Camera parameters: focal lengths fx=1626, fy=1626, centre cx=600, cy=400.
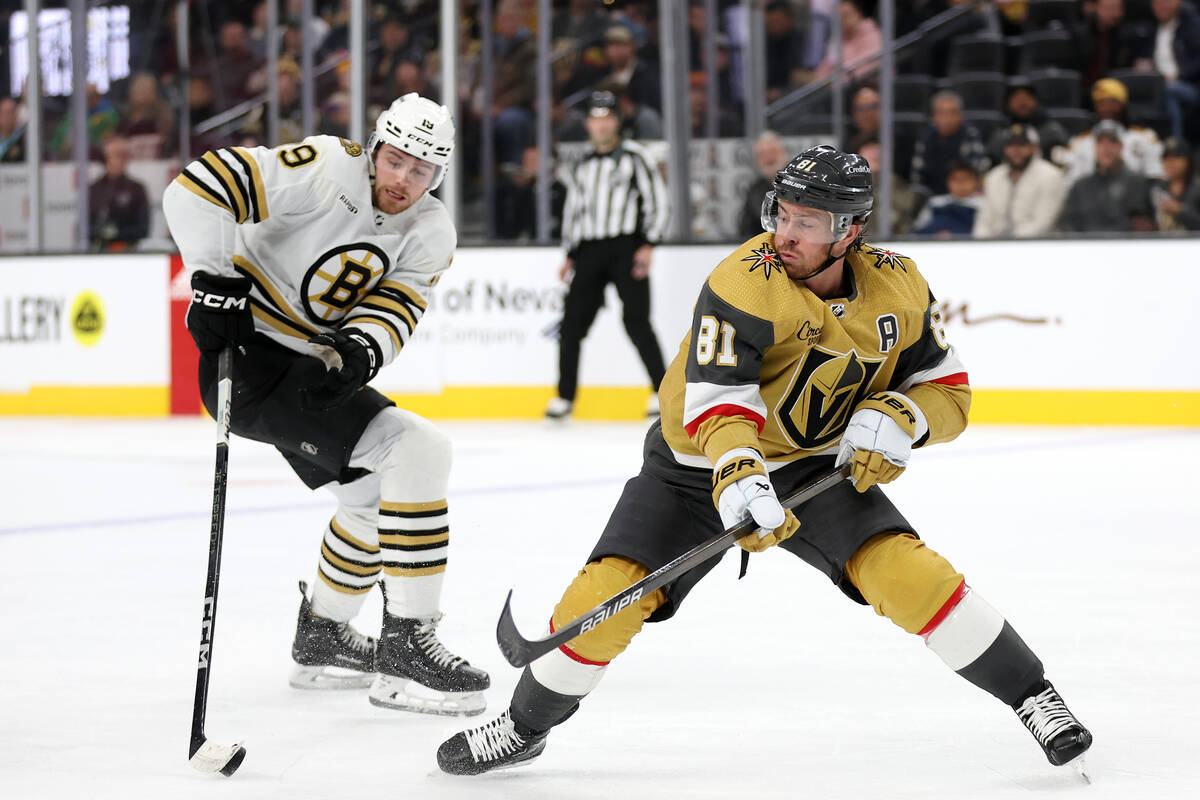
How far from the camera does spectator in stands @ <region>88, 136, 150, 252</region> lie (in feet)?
29.8

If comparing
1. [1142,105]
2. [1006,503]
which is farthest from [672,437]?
[1142,105]

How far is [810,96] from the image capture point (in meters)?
8.56

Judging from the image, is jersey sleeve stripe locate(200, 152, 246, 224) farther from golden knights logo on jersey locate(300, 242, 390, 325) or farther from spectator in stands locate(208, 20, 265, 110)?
spectator in stands locate(208, 20, 265, 110)

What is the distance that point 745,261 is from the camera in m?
2.29

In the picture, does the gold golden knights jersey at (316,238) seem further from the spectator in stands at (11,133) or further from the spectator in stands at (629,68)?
the spectator in stands at (11,133)

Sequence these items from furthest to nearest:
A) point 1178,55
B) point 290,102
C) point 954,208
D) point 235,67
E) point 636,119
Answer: point 235,67 < point 290,102 < point 636,119 < point 1178,55 < point 954,208

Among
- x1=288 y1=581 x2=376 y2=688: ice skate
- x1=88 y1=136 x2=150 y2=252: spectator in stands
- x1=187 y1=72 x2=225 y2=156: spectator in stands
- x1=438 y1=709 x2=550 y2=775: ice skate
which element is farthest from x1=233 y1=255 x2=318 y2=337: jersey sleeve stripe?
x1=187 y1=72 x2=225 y2=156: spectator in stands

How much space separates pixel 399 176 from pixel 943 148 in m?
5.90

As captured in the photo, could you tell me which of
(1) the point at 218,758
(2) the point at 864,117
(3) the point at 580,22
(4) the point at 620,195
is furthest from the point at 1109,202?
(1) the point at 218,758

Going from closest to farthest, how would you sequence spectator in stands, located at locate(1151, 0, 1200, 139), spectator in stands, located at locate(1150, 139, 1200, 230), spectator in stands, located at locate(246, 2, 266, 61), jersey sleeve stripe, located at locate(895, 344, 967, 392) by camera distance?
1. jersey sleeve stripe, located at locate(895, 344, 967, 392)
2. spectator in stands, located at locate(1150, 139, 1200, 230)
3. spectator in stands, located at locate(1151, 0, 1200, 139)
4. spectator in stands, located at locate(246, 2, 266, 61)

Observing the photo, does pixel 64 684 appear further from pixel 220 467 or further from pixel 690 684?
pixel 690 684

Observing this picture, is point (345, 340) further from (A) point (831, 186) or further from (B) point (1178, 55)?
(B) point (1178, 55)

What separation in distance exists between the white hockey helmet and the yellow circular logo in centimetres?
621

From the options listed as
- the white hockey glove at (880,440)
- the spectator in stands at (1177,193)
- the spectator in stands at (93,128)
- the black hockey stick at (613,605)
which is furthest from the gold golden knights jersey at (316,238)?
the spectator in stands at (93,128)
